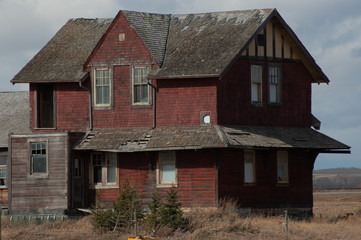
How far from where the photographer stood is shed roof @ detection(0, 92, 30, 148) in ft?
149

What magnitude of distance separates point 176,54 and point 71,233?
1119 cm

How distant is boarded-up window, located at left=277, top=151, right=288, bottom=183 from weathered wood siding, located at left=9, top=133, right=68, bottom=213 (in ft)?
33.9

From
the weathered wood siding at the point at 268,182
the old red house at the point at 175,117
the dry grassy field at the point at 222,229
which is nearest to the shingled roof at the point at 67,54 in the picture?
the old red house at the point at 175,117

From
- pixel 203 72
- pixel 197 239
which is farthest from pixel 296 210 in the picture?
pixel 197 239

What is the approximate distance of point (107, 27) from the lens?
4469cm

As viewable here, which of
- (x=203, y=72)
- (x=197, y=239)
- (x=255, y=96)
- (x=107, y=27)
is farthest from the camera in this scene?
(x=107, y=27)

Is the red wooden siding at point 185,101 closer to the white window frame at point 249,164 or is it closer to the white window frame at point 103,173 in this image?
the white window frame at point 249,164

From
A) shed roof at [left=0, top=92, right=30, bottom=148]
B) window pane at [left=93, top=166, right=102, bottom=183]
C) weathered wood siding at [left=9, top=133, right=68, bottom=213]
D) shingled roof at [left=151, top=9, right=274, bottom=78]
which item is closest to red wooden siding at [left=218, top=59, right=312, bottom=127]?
shingled roof at [left=151, top=9, right=274, bottom=78]

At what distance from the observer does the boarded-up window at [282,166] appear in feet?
139

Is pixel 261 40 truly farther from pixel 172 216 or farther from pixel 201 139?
pixel 172 216

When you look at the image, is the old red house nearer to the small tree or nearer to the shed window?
the shed window

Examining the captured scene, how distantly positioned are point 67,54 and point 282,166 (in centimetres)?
1230

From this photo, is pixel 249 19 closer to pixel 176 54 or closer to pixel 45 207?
pixel 176 54

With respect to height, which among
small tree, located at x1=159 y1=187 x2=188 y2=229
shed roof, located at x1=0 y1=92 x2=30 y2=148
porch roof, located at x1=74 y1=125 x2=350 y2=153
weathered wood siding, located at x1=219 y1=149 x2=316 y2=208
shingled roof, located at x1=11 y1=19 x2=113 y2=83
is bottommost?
small tree, located at x1=159 y1=187 x2=188 y2=229
